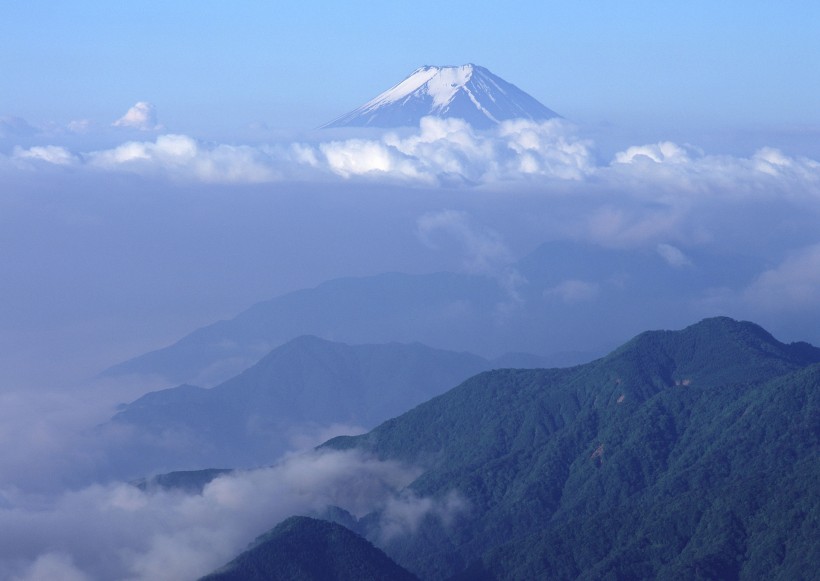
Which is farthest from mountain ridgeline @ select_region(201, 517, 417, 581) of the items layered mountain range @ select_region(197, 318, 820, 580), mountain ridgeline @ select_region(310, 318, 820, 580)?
mountain ridgeline @ select_region(310, 318, 820, 580)

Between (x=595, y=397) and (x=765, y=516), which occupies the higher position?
(x=595, y=397)

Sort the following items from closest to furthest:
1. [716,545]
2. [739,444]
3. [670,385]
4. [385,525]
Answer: [716,545]
[739,444]
[385,525]
[670,385]

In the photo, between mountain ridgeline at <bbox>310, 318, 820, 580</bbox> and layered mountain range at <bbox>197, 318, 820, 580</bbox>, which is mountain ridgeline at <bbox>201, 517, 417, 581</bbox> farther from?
mountain ridgeline at <bbox>310, 318, 820, 580</bbox>

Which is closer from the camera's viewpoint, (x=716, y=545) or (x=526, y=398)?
(x=716, y=545)

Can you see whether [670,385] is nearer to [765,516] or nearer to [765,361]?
[765,361]

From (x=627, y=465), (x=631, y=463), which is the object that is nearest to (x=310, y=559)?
(x=627, y=465)

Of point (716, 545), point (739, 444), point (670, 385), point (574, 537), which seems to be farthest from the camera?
point (670, 385)

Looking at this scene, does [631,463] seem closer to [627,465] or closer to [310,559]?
[627,465]

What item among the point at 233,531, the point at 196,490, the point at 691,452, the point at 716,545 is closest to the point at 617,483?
the point at 691,452

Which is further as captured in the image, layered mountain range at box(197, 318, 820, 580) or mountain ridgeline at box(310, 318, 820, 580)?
mountain ridgeline at box(310, 318, 820, 580)
